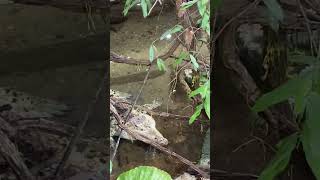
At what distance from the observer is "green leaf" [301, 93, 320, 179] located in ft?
1.67

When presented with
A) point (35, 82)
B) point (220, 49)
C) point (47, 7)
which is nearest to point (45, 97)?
point (35, 82)

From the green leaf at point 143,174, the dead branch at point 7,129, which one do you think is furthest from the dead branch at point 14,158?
the green leaf at point 143,174

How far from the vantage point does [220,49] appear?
85 cm

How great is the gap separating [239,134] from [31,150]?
0.38m

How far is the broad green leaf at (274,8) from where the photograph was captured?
692mm

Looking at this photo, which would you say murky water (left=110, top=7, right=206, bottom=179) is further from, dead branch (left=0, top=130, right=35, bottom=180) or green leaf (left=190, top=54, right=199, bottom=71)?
dead branch (left=0, top=130, right=35, bottom=180)

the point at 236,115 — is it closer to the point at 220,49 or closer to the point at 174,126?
the point at 220,49

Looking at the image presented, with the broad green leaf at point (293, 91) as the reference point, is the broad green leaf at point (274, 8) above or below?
above

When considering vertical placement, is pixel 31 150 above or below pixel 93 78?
below

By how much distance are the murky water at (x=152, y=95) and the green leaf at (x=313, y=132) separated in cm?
90

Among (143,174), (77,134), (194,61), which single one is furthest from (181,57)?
(77,134)

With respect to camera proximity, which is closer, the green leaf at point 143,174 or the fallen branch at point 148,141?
the green leaf at point 143,174

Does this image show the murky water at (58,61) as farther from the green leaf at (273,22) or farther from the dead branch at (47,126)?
the green leaf at (273,22)

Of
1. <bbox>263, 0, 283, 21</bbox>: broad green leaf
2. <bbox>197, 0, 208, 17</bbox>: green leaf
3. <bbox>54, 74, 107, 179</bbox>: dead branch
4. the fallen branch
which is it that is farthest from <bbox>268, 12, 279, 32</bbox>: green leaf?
the fallen branch
